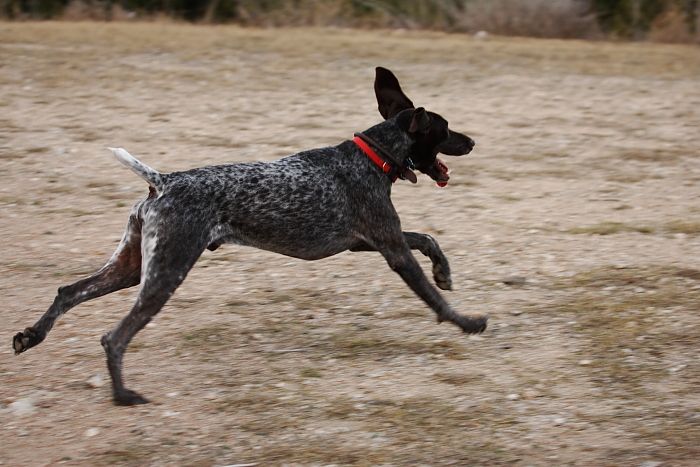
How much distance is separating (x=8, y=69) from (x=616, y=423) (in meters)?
10.5

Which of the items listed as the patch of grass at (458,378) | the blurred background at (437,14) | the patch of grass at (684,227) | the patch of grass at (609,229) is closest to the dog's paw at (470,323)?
the patch of grass at (458,378)

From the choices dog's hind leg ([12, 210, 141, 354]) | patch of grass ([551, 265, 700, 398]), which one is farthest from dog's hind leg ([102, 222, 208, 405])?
patch of grass ([551, 265, 700, 398])

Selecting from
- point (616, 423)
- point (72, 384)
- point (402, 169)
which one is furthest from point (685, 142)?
point (72, 384)

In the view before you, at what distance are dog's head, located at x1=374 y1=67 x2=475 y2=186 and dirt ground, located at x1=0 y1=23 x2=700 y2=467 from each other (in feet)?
3.07

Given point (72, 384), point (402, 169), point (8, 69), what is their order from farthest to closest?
1. point (8, 69)
2. point (402, 169)
3. point (72, 384)

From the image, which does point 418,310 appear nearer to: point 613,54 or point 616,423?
point 616,423

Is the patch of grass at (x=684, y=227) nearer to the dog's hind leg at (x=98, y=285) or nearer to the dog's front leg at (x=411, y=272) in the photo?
the dog's front leg at (x=411, y=272)

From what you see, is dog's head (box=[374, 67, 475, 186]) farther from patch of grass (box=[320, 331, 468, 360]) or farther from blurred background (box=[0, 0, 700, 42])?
blurred background (box=[0, 0, 700, 42])

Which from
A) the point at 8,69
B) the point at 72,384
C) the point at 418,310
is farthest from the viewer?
the point at 8,69

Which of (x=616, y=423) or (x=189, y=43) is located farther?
(x=189, y=43)

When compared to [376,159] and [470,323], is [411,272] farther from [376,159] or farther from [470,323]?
[376,159]

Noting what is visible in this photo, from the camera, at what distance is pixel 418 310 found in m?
6.89

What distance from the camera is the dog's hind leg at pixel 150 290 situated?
18.0 feet

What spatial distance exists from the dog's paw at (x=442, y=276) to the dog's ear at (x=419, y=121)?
82cm
